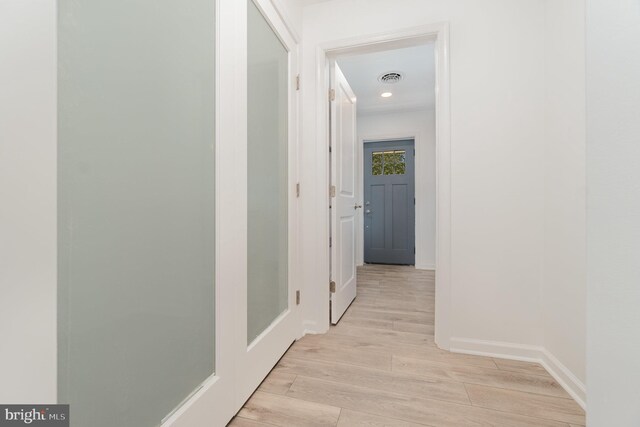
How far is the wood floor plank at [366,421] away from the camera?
1.11 m

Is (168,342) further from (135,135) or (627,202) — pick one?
(627,202)

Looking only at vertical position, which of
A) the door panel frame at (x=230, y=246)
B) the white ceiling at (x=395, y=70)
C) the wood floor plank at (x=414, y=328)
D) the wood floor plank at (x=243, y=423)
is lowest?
the wood floor plank at (x=414, y=328)

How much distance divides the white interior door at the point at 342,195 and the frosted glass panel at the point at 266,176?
19.2 inches

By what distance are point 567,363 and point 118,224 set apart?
2.07 metres

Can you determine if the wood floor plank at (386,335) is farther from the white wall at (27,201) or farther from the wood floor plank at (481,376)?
the white wall at (27,201)

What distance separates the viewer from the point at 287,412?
1.18 meters

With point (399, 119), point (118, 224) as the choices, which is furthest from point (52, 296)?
point (399, 119)

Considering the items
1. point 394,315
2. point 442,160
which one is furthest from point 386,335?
point 442,160

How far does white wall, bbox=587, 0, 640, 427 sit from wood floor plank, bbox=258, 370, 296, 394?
1.17 m

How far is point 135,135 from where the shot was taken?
73cm

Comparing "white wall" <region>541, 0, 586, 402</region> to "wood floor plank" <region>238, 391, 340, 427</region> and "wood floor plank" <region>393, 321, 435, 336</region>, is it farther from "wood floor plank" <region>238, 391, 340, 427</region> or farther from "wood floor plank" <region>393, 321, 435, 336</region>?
"wood floor plank" <region>238, 391, 340, 427</region>

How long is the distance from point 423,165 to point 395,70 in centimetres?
164

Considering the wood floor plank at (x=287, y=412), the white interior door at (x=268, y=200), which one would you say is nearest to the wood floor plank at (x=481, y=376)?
the wood floor plank at (x=287, y=412)

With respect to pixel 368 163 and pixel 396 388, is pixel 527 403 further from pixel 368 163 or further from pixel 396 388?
pixel 368 163
